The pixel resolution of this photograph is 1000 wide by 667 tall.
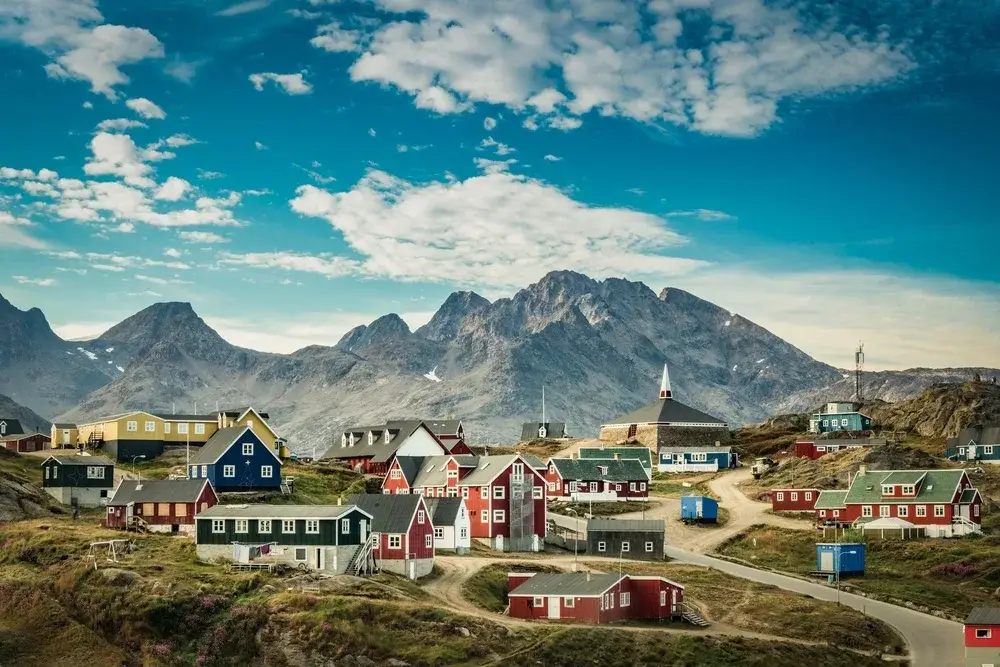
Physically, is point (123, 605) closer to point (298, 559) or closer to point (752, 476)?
point (298, 559)

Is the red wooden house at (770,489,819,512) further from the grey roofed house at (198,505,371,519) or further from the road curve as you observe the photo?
the grey roofed house at (198,505,371,519)

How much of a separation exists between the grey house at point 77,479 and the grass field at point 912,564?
48.1 metres

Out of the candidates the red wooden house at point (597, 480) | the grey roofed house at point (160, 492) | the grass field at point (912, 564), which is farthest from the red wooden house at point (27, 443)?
the grass field at point (912, 564)

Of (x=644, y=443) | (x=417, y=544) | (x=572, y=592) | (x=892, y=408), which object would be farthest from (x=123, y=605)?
(x=892, y=408)

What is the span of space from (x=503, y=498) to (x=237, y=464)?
20.3 metres

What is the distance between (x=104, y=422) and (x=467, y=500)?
3811cm

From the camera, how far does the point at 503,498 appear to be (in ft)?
316

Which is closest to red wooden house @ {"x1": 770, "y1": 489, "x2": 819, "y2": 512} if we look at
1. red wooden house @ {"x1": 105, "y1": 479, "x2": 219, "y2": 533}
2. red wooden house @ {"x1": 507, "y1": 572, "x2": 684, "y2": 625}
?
red wooden house @ {"x1": 507, "y1": 572, "x2": 684, "y2": 625}

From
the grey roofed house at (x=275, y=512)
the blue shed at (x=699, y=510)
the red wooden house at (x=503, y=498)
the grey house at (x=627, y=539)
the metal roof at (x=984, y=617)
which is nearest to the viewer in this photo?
the metal roof at (x=984, y=617)

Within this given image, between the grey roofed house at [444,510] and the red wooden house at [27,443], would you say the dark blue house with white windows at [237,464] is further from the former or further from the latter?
the red wooden house at [27,443]

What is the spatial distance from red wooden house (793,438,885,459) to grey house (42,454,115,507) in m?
77.4

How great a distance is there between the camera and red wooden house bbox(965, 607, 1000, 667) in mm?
65938

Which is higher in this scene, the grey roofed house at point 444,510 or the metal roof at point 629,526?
the grey roofed house at point 444,510

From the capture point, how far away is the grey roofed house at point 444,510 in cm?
8894
